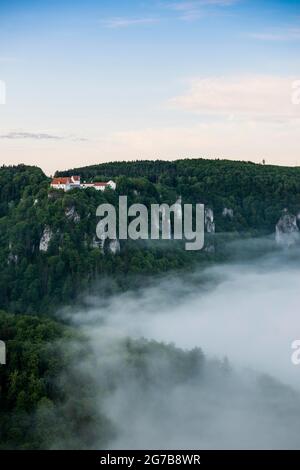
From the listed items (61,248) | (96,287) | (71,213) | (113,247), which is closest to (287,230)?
(113,247)

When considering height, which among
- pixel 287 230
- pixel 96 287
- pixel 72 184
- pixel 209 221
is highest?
pixel 72 184

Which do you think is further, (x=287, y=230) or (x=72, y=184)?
(x=287, y=230)

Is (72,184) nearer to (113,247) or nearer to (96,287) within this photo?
(113,247)

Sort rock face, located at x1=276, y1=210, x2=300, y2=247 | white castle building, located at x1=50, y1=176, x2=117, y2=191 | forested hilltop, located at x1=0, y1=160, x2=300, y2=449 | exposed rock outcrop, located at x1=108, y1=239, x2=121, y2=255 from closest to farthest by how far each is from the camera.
Answer: forested hilltop, located at x1=0, y1=160, x2=300, y2=449, white castle building, located at x1=50, y1=176, x2=117, y2=191, exposed rock outcrop, located at x1=108, y1=239, x2=121, y2=255, rock face, located at x1=276, y1=210, x2=300, y2=247

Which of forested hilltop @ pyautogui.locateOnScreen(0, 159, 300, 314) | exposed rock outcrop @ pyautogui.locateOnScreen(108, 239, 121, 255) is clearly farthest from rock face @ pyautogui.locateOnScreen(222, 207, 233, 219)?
exposed rock outcrop @ pyautogui.locateOnScreen(108, 239, 121, 255)

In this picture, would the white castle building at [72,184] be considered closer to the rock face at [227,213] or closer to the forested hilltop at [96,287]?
the forested hilltop at [96,287]

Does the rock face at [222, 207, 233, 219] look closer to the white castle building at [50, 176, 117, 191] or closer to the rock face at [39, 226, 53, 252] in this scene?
the white castle building at [50, 176, 117, 191]
